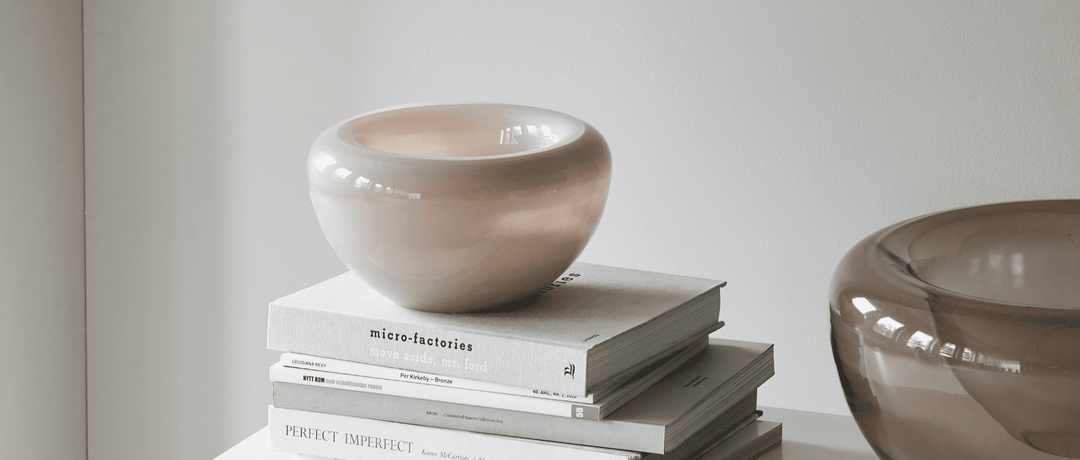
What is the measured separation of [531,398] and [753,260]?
50 cm

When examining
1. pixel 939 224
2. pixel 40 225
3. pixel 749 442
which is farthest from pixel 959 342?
pixel 40 225

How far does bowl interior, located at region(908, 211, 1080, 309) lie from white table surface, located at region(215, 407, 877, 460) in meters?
0.20

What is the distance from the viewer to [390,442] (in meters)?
0.71

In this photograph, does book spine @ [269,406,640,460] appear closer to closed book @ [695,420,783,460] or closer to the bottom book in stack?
the bottom book in stack

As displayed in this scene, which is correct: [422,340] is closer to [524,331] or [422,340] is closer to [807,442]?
[524,331]

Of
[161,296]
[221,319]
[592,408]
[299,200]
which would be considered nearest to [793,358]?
[592,408]

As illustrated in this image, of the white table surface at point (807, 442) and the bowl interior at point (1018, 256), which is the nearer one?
the bowl interior at point (1018, 256)

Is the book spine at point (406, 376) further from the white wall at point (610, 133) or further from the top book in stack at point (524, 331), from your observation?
the white wall at point (610, 133)

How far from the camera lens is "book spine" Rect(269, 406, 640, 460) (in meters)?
0.66

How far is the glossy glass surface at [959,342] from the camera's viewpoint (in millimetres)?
531

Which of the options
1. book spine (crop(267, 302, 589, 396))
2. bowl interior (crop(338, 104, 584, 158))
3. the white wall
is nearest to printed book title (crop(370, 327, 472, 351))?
book spine (crop(267, 302, 589, 396))

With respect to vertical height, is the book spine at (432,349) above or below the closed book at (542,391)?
above

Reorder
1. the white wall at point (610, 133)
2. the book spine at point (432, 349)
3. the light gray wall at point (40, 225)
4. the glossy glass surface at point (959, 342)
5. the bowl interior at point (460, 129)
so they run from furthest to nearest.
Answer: the light gray wall at point (40, 225), the white wall at point (610, 133), the bowl interior at point (460, 129), the book spine at point (432, 349), the glossy glass surface at point (959, 342)

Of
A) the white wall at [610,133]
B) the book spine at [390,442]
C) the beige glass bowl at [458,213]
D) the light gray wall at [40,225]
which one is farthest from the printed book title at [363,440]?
the light gray wall at [40,225]
